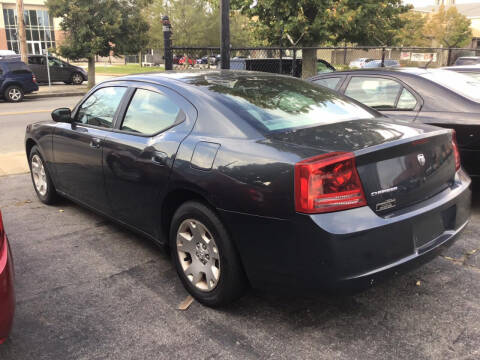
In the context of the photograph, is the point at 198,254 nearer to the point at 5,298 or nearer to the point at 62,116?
the point at 5,298

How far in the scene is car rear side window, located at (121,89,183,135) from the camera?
3.49 meters

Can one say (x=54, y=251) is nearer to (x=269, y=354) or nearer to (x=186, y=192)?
(x=186, y=192)

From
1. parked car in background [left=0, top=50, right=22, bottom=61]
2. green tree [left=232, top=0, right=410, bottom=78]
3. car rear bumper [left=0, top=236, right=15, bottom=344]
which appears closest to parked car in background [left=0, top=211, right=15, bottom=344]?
car rear bumper [left=0, top=236, right=15, bottom=344]

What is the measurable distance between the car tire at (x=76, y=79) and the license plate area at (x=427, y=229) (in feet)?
85.8

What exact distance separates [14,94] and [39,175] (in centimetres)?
1488

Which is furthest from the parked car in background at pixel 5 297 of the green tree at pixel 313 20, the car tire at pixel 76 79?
the car tire at pixel 76 79

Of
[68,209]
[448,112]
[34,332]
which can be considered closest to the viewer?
[34,332]

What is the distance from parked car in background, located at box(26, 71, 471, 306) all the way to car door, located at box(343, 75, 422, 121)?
1.58 meters

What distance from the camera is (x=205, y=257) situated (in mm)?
3139

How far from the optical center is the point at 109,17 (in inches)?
872

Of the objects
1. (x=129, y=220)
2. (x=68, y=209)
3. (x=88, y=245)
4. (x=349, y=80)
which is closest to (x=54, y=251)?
(x=88, y=245)

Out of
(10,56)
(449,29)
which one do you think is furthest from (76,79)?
(449,29)

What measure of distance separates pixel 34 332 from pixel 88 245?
4.64 feet

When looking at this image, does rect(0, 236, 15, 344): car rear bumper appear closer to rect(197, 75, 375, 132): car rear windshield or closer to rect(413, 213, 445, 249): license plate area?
rect(197, 75, 375, 132): car rear windshield
